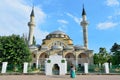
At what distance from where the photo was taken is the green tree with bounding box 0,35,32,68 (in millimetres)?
26506

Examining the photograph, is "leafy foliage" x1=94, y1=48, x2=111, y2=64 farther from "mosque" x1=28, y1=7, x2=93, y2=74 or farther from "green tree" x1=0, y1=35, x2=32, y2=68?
"green tree" x1=0, y1=35, x2=32, y2=68

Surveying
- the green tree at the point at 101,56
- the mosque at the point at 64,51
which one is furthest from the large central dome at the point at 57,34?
the green tree at the point at 101,56

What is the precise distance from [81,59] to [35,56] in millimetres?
12030

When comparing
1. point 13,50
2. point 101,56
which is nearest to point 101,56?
point 101,56

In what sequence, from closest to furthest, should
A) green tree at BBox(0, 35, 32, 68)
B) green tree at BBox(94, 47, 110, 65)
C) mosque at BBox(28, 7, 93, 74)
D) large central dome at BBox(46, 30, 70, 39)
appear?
green tree at BBox(0, 35, 32, 68) < mosque at BBox(28, 7, 93, 74) < green tree at BBox(94, 47, 110, 65) < large central dome at BBox(46, 30, 70, 39)

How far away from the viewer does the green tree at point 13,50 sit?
26.5 m

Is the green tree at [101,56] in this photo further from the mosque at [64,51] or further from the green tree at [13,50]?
the green tree at [13,50]

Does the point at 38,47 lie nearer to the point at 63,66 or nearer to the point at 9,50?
the point at 9,50

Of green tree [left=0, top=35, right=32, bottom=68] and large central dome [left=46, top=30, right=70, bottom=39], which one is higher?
large central dome [left=46, top=30, right=70, bottom=39]

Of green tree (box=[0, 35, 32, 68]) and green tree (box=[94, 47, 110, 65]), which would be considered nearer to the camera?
green tree (box=[0, 35, 32, 68])

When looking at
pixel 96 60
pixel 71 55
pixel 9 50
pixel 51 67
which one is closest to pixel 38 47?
pixel 71 55

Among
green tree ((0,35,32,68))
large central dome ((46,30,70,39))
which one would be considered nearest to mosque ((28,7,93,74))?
large central dome ((46,30,70,39))

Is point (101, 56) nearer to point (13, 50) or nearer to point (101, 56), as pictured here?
point (101, 56)

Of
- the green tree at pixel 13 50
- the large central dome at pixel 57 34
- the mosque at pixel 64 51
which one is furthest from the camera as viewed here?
the large central dome at pixel 57 34
